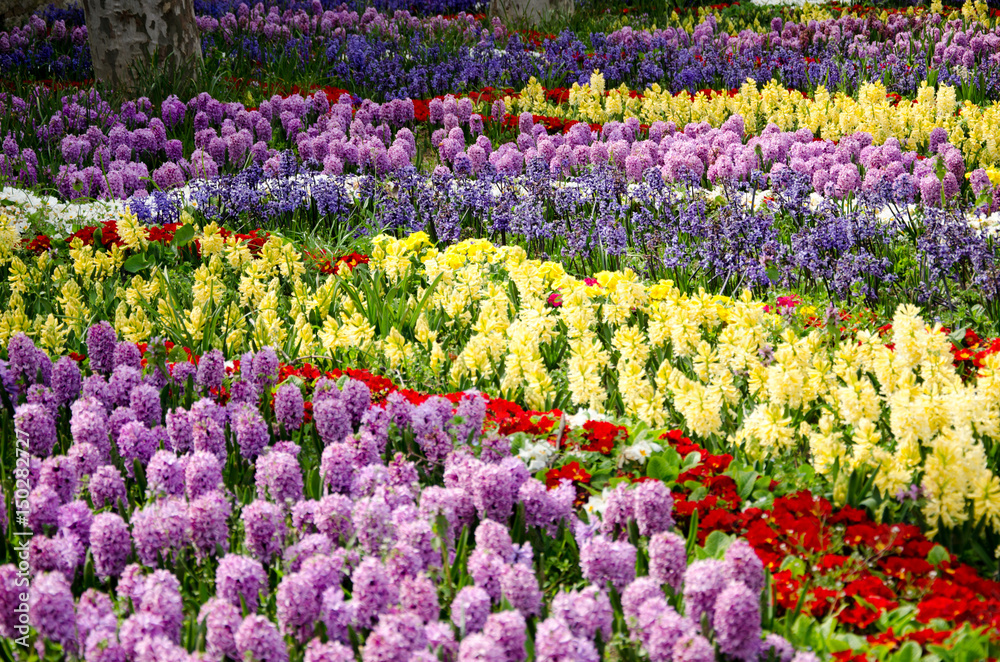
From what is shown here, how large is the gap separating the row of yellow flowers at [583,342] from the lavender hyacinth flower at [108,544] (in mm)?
1763

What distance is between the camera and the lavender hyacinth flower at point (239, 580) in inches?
101

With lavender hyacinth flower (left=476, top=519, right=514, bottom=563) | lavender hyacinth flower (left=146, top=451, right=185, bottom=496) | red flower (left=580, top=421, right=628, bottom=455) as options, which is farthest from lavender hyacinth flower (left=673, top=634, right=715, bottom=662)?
lavender hyacinth flower (left=146, top=451, right=185, bottom=496)

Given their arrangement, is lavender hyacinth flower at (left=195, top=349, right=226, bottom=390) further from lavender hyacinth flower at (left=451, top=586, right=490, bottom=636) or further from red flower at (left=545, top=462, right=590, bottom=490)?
lavender hyacinth flower at (left=451, top=586, right=490, bottom=636)

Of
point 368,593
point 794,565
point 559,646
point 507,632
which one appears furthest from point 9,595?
point 794,565

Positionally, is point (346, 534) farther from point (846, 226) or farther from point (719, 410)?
point (846, 226)

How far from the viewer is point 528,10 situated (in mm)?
15945

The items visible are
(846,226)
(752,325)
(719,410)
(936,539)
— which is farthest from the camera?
(846,226)

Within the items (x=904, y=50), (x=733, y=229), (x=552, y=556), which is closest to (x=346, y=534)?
(x=552, y=556)

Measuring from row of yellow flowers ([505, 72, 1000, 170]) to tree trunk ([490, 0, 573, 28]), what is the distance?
5.95m

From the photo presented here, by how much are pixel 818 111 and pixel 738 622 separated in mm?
6927

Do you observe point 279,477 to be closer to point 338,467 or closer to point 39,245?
point 338,467

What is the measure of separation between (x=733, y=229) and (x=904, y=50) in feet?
24.7

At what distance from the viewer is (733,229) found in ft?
17.5

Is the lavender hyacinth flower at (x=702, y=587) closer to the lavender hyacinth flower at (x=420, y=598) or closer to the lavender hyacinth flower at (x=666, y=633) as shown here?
the lavender hyacinth flower at (x=666, y=633)
